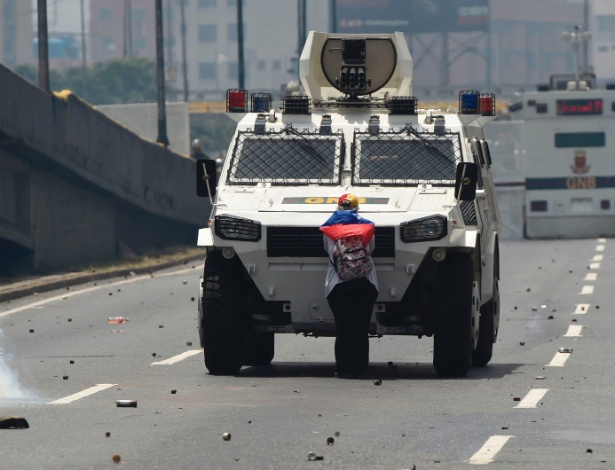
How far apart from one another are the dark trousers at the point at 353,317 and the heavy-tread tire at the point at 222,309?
902 millimetres

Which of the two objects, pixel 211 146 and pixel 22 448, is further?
pixel 211 146

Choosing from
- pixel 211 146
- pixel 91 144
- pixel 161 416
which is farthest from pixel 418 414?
pixel 211 146

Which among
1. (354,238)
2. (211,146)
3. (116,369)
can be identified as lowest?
(211,146)

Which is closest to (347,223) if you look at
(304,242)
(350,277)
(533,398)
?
(350,277)

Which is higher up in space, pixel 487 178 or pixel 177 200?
pixel 487 178

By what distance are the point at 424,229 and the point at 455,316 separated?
2.58 feet

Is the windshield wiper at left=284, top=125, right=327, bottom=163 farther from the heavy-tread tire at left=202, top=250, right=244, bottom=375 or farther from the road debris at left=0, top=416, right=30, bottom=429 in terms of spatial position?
the road debris at left=0, top=416, right=30, bottom=429

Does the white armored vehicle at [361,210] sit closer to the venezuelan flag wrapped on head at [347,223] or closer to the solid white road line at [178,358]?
the venezuelan flag wrapped on head at [347,223]

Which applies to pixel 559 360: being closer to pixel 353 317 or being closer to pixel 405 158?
pixel 405 158

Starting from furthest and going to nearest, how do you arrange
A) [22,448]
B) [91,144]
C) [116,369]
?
[91,144]
[116,369]
[22,448]

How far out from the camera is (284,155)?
16625 mm

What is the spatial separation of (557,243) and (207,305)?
27252 mm

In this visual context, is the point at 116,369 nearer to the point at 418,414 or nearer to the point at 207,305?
the point at 207,305

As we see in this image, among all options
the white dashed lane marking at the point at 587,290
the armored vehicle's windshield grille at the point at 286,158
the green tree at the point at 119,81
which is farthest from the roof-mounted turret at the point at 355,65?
the green tree at the point at 119,81
